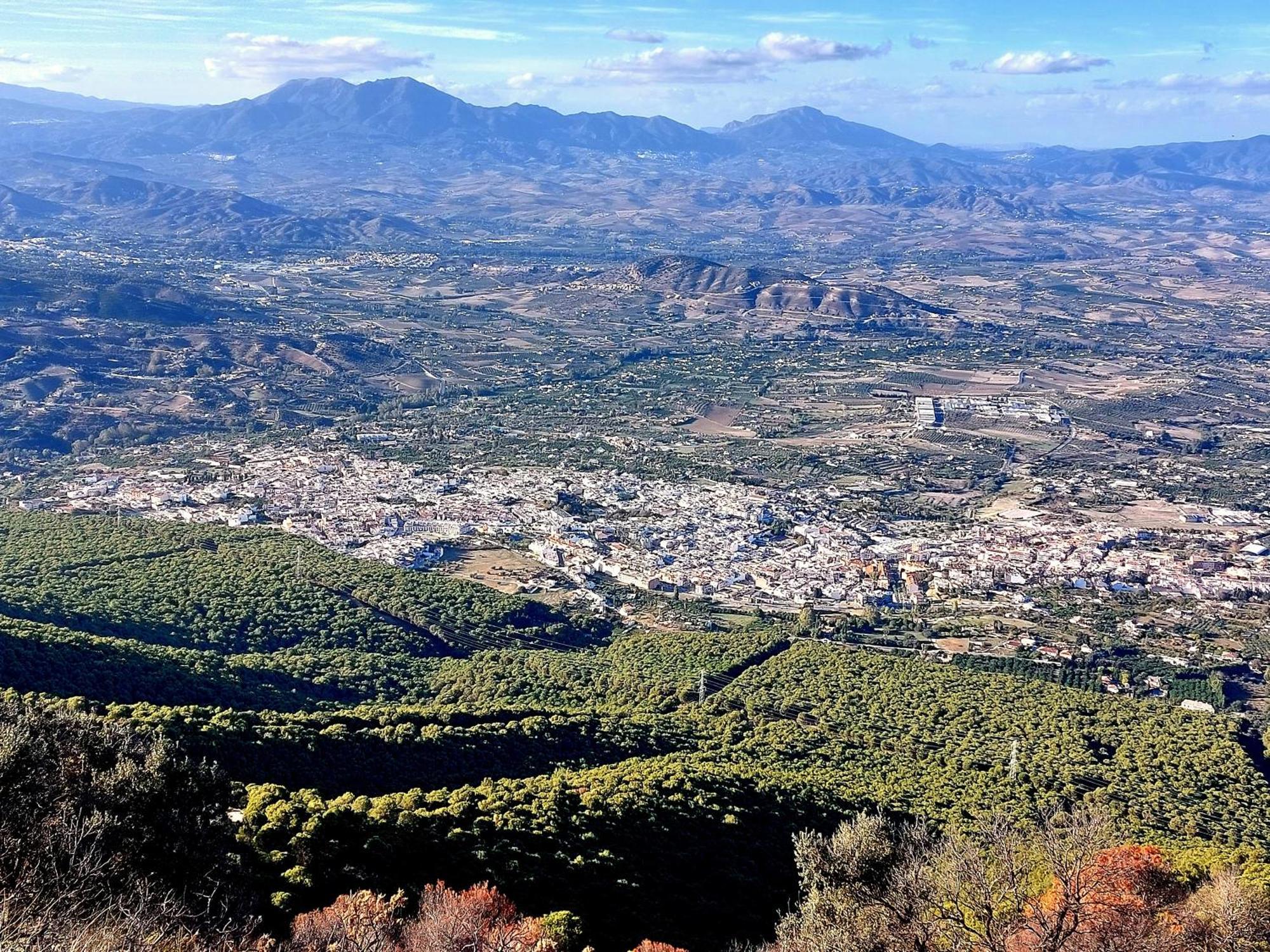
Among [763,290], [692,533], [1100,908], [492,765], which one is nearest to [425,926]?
[1100,908]

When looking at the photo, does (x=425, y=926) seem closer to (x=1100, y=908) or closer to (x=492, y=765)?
(x=1100, y=908)


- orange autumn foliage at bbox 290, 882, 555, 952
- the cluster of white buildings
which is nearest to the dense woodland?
orange autumn foliage at bbox 290, 882, 555, 952

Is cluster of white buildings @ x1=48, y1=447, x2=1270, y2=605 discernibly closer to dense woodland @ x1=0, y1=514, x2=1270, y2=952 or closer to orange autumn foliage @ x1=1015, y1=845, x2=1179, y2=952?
dense woodland @ x1=0, y1=514, x2=1270, y2=952

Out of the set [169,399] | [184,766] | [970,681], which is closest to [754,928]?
[184,766]

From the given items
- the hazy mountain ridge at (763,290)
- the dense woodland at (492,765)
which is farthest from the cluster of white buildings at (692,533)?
the hazy mountain ridge at (763,290)

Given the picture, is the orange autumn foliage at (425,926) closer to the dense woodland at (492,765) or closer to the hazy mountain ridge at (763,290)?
the dense woodland at (492,765)
